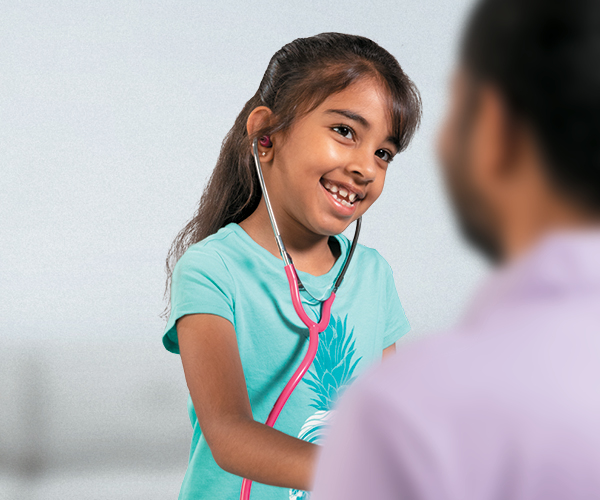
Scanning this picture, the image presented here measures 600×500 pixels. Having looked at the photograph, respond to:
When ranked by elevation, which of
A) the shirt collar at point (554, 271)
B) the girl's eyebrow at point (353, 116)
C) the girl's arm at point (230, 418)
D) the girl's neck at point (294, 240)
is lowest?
the girl's arm at point (230, 418)

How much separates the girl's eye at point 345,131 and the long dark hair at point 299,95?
39mm

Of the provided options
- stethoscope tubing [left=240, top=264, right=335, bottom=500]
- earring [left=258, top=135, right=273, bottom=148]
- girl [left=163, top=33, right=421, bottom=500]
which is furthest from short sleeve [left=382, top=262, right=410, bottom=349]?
earring [left=258, top=135, right=273, bottom=148]

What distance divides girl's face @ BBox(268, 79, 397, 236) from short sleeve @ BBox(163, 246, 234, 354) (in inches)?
4.9

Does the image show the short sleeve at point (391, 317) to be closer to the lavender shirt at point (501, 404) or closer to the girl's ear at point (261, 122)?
the girl's ear at point (261, 122)

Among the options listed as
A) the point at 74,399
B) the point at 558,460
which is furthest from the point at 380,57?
the point at 74,399

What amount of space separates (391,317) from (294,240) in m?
0.19

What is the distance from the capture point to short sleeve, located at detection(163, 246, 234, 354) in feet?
2.16

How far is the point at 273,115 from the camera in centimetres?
79

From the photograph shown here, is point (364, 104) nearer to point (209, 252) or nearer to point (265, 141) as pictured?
point (265, 141)

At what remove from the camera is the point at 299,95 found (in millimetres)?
763

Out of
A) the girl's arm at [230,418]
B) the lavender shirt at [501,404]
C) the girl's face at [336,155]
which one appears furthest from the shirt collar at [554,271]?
the girl's face at [336,155]

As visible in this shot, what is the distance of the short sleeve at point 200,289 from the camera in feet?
2.16

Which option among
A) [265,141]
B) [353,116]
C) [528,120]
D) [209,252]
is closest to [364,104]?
[353,116]

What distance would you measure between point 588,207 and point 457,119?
0.20 feet
